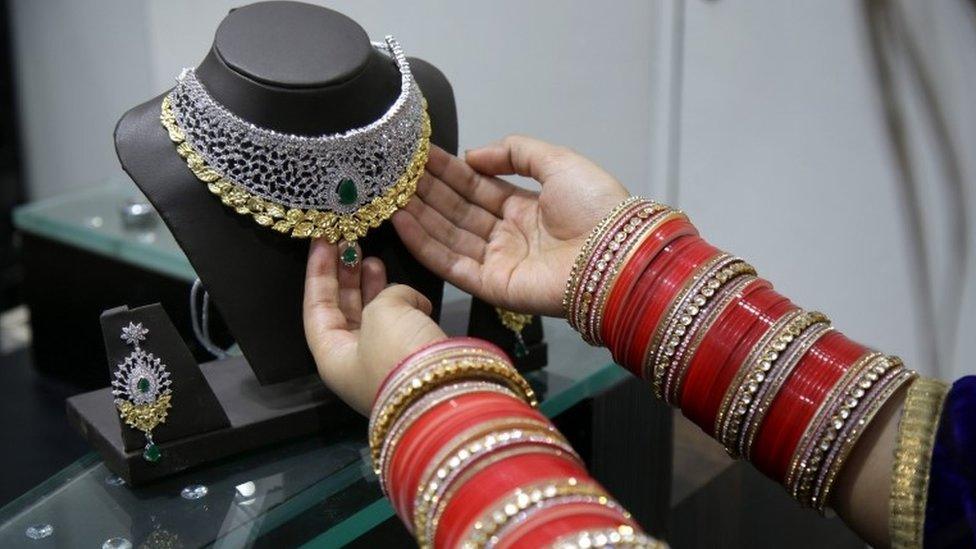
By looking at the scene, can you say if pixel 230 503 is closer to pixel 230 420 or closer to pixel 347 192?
pixel 230 420

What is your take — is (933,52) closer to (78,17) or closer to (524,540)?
(524,540)

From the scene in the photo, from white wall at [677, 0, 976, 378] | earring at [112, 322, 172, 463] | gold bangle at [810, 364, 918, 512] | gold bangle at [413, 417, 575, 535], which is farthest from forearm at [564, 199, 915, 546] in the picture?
white wall at [677, 0, 976, 378]

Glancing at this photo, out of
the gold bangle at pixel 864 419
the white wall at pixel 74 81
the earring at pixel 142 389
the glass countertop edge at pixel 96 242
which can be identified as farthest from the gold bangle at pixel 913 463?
the white wall at pixel 74 81

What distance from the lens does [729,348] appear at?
83 centimetres

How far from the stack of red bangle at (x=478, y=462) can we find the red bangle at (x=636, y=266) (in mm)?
177

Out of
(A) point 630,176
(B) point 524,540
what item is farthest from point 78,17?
(B) point 524,540

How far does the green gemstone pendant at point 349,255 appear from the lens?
0.93m

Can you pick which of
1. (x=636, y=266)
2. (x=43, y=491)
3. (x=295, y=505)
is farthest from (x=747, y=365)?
(x=43, y=491)

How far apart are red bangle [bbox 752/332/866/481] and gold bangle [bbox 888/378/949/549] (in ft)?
0.20

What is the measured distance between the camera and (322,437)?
0.95 metres

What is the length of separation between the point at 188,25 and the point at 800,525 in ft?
3.53

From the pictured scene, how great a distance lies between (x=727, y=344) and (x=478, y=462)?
0.27 meters

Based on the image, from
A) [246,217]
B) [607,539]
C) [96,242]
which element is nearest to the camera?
[607,539]

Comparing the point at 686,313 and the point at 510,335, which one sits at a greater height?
the point at 686,313
